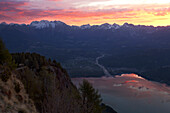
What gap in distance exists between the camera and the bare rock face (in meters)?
15.9

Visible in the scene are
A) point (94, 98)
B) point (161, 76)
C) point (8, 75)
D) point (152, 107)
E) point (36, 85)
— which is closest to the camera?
point (8, 75)

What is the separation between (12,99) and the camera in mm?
18109

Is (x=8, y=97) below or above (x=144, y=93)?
above

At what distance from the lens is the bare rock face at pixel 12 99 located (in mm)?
15897

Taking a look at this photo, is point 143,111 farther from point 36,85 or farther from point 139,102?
point 36,85

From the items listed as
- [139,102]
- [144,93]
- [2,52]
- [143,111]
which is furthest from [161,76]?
[2,52]

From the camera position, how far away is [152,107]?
8869 centimetres

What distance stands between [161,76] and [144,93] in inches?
3734

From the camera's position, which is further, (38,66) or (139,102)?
(139,102)

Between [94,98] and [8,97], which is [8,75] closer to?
[8,97]

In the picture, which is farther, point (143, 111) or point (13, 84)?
point (143, 111)

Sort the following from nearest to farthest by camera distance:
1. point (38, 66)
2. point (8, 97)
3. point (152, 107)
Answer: point (8, 97) → point (38, 66) → point (152, 107)

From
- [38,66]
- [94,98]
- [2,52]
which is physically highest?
[2,52]

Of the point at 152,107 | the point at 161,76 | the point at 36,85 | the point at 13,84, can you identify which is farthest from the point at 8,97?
the point at 161,76
